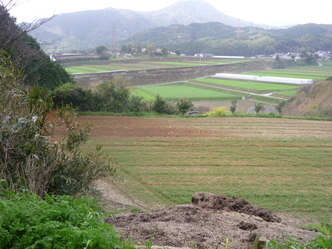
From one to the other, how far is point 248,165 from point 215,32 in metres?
103

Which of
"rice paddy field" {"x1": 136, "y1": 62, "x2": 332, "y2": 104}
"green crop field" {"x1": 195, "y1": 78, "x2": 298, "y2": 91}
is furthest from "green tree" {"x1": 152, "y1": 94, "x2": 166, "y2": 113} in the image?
"green crop field" {"x1": 195, "y1": 78, "x2": 298, "y2": 91}

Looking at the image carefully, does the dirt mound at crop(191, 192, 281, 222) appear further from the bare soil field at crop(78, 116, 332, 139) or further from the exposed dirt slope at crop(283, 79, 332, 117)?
the exposed dirt slope at crop(283, 79, 332, 117)

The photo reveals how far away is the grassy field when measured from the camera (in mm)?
8523

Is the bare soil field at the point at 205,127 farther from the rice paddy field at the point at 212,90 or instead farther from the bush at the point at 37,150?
the rice paddy field at the point at 212,90

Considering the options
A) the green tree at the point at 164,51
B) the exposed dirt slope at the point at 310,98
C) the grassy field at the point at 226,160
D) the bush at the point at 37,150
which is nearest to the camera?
the bush at the point at 37,150

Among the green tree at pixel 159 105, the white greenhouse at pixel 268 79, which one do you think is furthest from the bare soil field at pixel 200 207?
the white greenhouse at pixel 268 79

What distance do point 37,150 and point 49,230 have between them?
10.0ft

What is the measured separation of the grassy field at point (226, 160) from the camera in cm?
852

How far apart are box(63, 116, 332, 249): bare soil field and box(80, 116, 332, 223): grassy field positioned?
0.22 ft

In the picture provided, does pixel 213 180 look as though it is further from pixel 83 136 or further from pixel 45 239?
pixel 45 239

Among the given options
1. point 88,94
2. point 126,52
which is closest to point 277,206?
point 88,94

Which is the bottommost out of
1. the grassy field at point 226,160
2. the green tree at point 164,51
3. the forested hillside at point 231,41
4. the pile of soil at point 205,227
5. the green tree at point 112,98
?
the grassy field at point 226,160

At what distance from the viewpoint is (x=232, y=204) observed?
626 cm

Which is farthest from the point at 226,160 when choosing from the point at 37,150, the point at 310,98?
the point at 310,98
